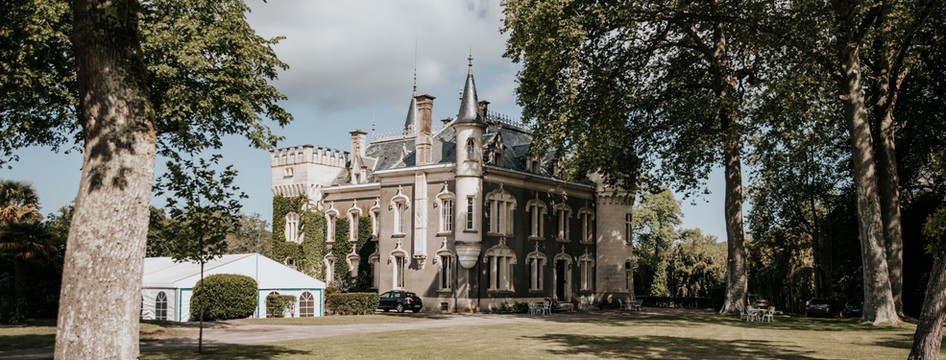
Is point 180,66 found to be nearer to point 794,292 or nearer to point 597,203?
point 597,203

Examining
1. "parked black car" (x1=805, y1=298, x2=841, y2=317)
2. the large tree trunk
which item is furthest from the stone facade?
the large tree trunk

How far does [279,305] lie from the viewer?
1320 inches

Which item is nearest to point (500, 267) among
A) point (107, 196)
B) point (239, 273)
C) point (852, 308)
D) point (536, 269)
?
point (536, 269)

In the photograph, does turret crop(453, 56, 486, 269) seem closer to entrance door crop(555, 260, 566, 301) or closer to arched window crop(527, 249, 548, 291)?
arched window crop(527, 249, 548, 291)

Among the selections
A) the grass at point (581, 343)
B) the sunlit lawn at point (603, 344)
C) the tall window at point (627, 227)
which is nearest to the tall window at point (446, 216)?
the tall window at point (627, 227)

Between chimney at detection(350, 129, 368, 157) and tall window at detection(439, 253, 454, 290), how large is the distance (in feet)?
31.9

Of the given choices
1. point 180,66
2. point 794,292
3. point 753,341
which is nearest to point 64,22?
point 180,66

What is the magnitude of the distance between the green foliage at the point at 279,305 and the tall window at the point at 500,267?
10.8 m

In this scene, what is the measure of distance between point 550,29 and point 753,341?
40.3 ft

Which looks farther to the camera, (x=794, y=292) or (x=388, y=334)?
(x=794, y=292)

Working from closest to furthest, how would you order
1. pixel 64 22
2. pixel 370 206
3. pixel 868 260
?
pixel 64 22 < pixel 868 260 < pixel 370 206

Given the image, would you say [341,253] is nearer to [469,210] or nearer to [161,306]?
[469,210]

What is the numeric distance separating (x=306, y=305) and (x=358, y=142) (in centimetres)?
1489

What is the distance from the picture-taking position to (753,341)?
20438 mm
